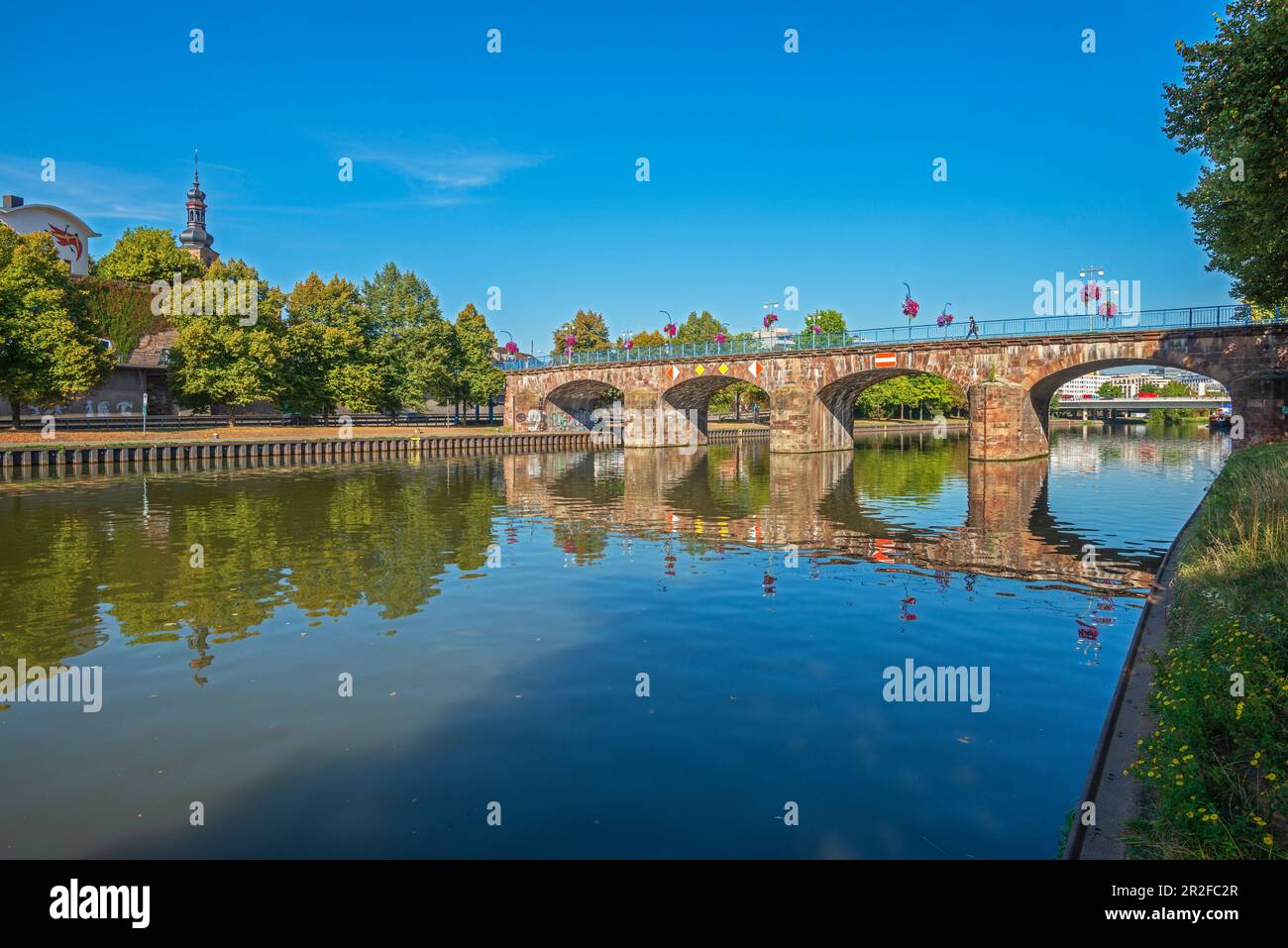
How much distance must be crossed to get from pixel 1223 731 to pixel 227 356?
6710 cm

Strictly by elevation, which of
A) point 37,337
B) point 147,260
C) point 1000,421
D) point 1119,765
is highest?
point 147,260

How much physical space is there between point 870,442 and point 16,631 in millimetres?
71267

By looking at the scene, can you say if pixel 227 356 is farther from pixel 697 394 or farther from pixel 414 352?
pixel 697 394

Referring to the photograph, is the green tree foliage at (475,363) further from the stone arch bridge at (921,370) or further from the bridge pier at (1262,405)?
the bridge pier at (1262,405)

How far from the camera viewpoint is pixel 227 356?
62281 mm

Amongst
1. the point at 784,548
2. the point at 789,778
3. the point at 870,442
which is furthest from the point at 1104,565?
the point at 870,442

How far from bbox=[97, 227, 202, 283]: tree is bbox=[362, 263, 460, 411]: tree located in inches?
889

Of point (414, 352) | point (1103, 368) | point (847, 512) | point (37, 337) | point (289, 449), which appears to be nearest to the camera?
point (847, 512)

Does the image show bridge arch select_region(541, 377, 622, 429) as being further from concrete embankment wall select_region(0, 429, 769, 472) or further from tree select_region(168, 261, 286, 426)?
tree select_region(168, 261, 286, 426)

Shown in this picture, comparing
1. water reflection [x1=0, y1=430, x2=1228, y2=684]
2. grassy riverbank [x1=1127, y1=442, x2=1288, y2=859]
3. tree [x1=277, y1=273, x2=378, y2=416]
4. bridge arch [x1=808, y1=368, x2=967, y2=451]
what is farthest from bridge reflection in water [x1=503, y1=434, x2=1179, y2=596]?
tree [x1=277, y1=273, x2=378, y2=416]

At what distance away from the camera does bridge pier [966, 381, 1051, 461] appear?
50219 mm

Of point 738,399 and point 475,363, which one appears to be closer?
point 475,363

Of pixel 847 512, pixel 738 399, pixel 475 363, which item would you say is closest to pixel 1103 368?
pixel 847 512
